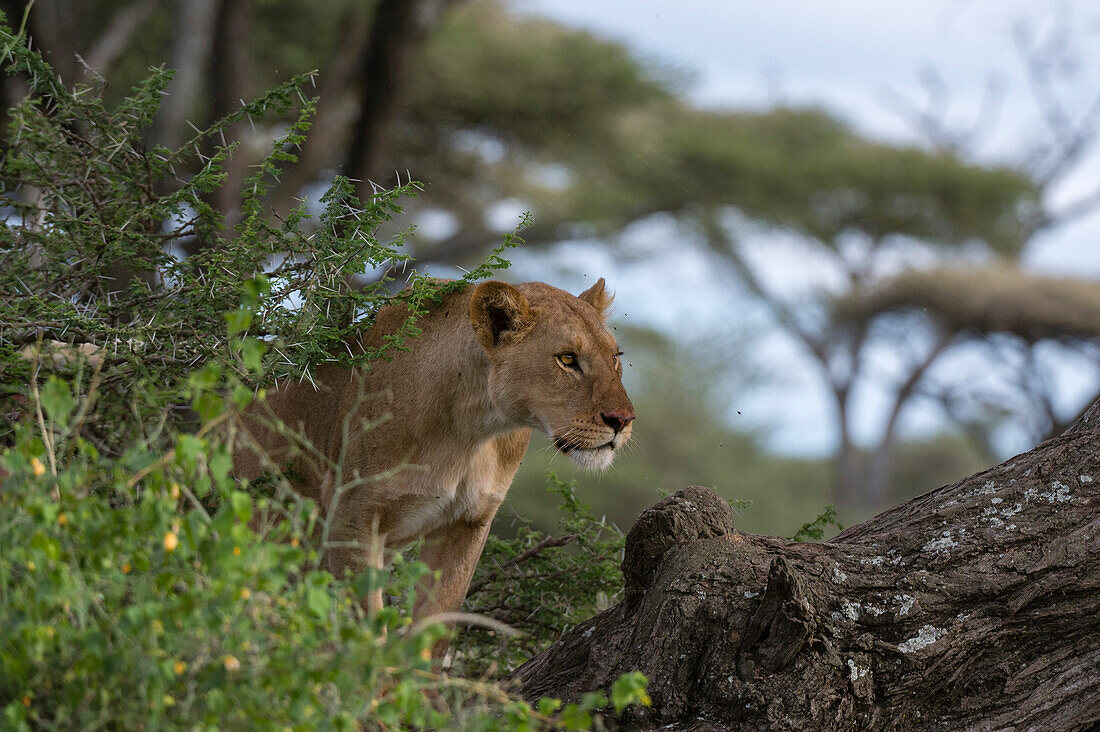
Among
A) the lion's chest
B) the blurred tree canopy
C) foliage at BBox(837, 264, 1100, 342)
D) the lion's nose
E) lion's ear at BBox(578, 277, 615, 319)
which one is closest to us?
the lion's nose

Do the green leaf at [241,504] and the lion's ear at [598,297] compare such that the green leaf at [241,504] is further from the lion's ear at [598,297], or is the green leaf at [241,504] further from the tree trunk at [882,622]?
the lion's ear at [598,297]

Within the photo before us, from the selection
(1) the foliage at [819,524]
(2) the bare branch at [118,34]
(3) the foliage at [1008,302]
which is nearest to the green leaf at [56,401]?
(1) the foliage at [819,524]

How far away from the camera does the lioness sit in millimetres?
3809

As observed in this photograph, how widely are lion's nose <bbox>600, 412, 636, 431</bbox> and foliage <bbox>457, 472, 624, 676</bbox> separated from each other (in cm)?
83

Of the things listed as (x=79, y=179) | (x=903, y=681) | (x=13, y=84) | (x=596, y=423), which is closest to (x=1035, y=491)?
(x=903, y=681)

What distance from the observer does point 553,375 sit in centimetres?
381

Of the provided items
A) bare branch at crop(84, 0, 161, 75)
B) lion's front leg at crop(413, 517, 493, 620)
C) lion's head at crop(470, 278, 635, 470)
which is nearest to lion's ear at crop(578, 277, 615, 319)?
lion's head at crop(470, 278, 635, 470)

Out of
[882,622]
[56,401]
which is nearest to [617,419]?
[882,622]

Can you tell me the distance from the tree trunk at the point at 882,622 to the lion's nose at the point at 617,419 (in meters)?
0.47

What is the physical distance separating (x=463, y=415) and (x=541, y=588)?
3.09 ft

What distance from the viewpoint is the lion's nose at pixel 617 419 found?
373 cm

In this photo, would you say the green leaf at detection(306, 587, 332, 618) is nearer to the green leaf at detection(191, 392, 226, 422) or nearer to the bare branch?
the green leaf at detection(191, 392, 226, 422)

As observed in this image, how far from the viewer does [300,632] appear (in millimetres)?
2021

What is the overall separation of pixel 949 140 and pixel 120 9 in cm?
1853
